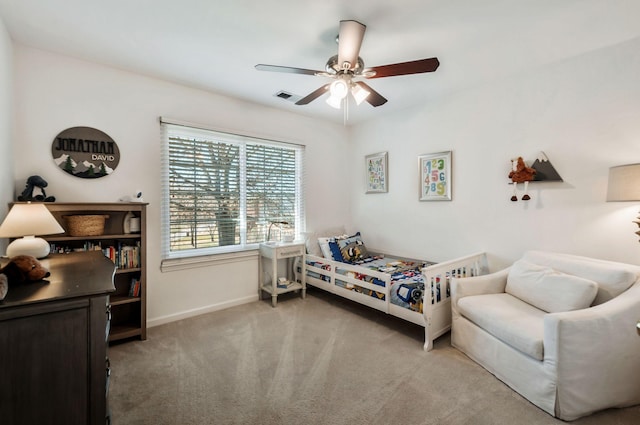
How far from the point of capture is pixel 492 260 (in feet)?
9.45

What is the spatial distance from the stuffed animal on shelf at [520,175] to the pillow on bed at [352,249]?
1.85 m

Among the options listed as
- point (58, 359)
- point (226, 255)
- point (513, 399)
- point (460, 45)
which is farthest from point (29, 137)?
point (513, 399)

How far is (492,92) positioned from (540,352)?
2421 millimetres

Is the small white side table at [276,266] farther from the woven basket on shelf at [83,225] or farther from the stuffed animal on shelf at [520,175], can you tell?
the stuffed animal on shelf at [520,175]

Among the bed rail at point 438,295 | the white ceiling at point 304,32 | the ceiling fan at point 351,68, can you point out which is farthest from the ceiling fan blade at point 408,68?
the bed rail at point 438,295

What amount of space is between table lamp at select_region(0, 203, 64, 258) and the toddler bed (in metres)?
2.47

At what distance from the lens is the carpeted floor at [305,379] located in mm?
1640

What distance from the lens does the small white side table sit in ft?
10.9

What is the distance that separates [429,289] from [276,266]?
176 centimetres

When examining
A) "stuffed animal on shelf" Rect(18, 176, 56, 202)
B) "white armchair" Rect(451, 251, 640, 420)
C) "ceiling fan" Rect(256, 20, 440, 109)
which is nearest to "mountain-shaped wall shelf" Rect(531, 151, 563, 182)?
"white armchair" Rect(451, 251, 640, 420)

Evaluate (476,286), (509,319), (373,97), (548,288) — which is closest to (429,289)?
(476,286)

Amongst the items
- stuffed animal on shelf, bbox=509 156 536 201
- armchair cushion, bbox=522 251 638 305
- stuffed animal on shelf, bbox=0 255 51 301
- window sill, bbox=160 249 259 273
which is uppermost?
stuffed animal on shelf, bbox=509 156 536 201

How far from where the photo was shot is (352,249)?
3742 mm

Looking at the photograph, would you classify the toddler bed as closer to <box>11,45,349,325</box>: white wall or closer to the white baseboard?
the white baseboard
